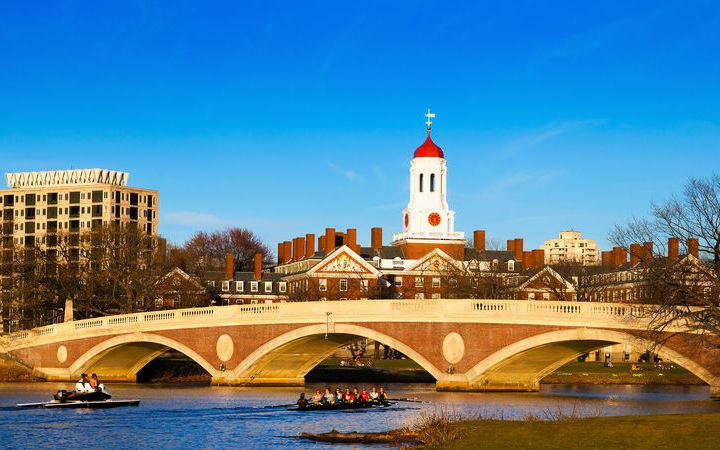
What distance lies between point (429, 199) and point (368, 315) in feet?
211

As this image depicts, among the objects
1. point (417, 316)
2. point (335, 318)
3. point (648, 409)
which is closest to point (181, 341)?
point (335, 318)

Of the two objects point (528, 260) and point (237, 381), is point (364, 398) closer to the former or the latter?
point (237, 381)

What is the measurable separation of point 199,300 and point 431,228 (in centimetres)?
3570

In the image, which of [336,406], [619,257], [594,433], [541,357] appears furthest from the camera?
[619,257]

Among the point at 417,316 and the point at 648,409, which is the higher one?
the point at 417,316

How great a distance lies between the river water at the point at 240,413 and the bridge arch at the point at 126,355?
2.67 meters

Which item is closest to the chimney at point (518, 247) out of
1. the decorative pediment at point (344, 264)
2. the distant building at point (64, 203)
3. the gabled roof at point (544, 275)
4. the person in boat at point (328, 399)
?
the gabled roof at point (544, 275)

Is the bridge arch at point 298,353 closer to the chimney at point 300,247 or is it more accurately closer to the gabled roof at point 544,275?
the gabled roof at point 544,275

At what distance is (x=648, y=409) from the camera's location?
58562 mm

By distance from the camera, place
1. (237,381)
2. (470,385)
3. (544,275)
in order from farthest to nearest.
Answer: (544,275) < (237,381) < (470,385)

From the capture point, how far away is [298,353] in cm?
7588

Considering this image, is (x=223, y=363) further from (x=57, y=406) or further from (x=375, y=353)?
(x=375, y=353)

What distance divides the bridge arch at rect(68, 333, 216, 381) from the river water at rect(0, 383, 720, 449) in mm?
2671

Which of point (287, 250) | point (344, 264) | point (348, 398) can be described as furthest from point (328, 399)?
point (287, 250)
